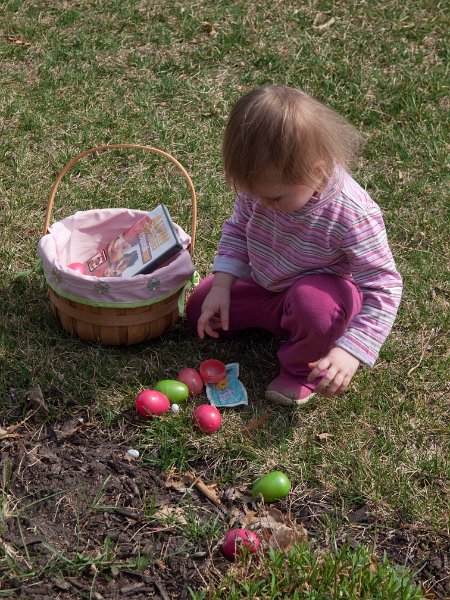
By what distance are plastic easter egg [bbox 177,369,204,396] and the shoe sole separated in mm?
252

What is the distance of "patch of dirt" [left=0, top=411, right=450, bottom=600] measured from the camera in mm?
2396

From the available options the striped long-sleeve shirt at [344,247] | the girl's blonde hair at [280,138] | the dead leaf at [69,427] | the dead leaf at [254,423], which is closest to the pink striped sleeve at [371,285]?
the striped long-sleeve shirt at [344,247]

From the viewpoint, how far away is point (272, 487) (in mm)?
2682

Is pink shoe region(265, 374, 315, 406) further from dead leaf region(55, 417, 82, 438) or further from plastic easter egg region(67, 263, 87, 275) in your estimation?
plastic easter egg region(67, 263, 87, 275)

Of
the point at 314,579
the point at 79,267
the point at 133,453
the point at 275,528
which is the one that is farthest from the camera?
the point at 79,267

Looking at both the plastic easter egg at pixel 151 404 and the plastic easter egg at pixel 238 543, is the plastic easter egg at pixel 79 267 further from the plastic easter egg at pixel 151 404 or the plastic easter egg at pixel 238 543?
the plastic easter egg at pixel 238 543

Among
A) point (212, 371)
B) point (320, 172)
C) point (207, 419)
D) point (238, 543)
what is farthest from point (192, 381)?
point (320, 172)

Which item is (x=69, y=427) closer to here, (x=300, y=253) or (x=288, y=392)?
(x=288, y=392)

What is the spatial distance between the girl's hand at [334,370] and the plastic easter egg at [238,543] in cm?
55

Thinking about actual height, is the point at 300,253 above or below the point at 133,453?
above

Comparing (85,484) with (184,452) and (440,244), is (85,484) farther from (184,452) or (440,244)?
(440,244)

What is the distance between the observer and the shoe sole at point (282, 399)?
3082 millimetres

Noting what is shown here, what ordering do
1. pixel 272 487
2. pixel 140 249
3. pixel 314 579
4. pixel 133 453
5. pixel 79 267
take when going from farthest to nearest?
1. pixel 79 267
2. pixel 140 249
3. pixel 133 453
4. pixel 272 487
5. pixel 314 579

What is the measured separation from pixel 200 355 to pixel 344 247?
751mm
